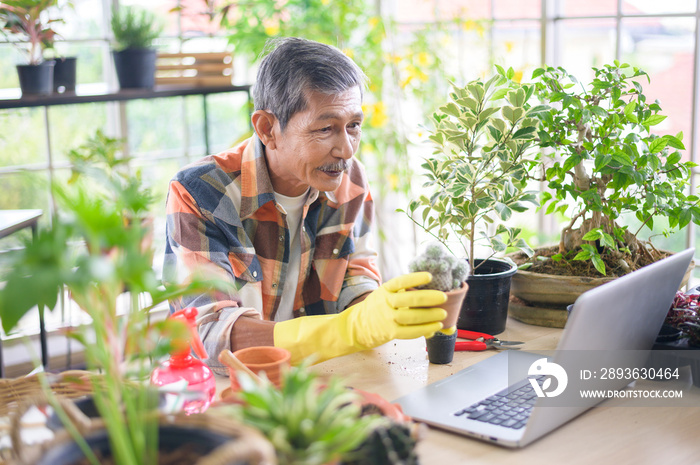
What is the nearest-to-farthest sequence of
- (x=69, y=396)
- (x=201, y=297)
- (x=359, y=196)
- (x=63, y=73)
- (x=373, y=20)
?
(x=69, y=396), (x=201, y=297), (x=359, y=196), (x=63, y=73), (x=373, y=20)

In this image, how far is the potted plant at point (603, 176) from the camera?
4.94 feet

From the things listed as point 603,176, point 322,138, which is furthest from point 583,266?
point 322,138

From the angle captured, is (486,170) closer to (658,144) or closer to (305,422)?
(658,144)

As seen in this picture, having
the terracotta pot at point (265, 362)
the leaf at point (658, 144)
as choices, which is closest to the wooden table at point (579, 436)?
the terracotta pot at point (265, 362)

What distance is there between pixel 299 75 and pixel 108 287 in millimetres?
1035

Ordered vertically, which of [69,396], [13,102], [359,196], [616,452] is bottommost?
[616,452]

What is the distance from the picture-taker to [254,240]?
69.7 inches

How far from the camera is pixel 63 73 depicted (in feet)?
9.08

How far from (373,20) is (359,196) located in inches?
67.7

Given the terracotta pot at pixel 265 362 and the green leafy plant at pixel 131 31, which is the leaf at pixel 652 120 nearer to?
the terracotta pot at pixel 265 362

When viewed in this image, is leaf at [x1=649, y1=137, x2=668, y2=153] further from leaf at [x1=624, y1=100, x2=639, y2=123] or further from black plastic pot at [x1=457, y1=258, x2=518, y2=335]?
black plastic pot at [x1=457, y1=258, x2=518, y2=335]

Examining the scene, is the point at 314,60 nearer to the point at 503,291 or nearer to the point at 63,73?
the point at 503,291

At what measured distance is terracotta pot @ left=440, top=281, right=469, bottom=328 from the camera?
3.87 feet

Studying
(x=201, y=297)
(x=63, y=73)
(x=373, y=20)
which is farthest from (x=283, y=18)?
(x=201, y=297)
